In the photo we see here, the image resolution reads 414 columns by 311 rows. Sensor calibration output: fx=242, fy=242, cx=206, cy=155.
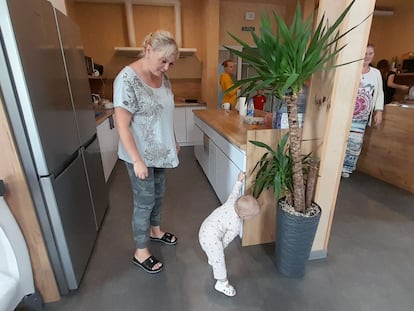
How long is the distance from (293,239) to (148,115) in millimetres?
1108

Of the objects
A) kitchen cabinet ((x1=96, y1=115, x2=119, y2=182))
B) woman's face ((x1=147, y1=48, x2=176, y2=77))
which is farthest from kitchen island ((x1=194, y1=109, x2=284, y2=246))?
kitchen cabinet ((x1=96, y1=115, x2=119, y2=182))

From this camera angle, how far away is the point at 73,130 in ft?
5.02

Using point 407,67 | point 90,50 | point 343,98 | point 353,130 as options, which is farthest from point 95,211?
point 407,67

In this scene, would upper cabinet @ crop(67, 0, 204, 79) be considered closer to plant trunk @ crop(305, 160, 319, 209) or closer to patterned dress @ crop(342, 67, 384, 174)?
patterned dress @ crop(342, 67, 384, 174)

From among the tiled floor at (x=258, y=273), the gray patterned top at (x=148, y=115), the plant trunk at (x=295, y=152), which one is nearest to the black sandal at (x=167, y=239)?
the tiled floor at (x=258, y=273)

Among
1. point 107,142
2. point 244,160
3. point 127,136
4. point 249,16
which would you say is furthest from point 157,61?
point 249,16

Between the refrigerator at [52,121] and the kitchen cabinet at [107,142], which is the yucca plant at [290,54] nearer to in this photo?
the refrigerator at [52,121]

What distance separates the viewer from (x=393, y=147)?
9.20 feet

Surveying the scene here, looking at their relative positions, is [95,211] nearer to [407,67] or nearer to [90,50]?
[90,50]

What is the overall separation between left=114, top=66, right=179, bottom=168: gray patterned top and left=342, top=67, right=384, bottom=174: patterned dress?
2294 millimetres

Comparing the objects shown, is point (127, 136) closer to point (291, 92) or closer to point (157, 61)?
point (157, 61)

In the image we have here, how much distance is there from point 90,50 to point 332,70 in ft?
14.0

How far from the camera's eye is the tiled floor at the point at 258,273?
4.55 feet

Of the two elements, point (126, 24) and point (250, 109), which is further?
point (126, 24)
